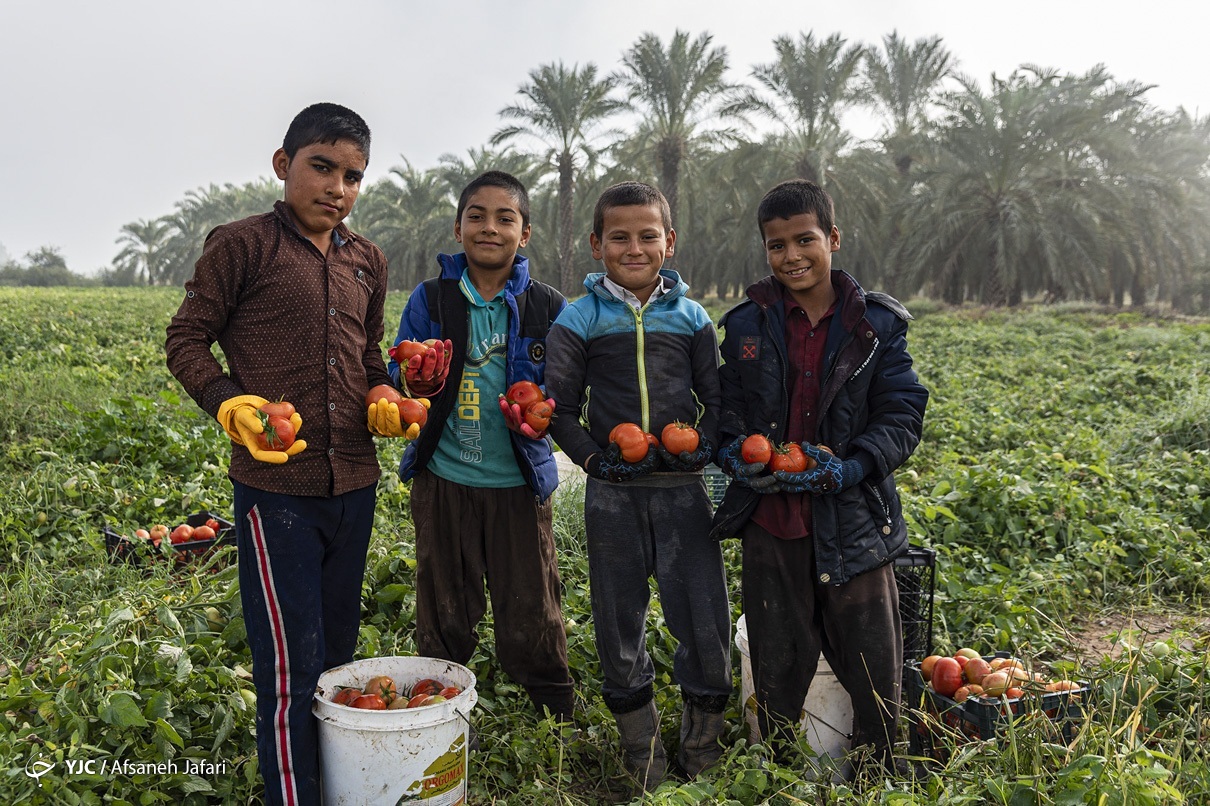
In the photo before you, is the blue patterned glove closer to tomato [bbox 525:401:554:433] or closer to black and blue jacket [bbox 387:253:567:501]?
tomato [bbox 525:401:554:433]

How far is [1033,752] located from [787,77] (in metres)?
23.4

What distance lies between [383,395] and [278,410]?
0.39m

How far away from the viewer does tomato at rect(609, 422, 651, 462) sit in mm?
2666

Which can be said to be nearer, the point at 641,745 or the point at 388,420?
the point at 388,420

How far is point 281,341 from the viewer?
8.36ft

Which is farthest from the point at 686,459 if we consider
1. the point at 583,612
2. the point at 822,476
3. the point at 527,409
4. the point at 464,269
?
the point at 583,612

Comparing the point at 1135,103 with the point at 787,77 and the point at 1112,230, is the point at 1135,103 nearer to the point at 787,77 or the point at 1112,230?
the point at 1112,230

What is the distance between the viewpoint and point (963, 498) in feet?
18.0

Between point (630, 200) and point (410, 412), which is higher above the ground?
point (630, 200)

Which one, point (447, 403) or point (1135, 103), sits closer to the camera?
point (447, 403)

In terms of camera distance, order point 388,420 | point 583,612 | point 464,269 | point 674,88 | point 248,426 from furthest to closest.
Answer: point 674,88 < point 583,612 < point 464,269 < point 388,420 < point 248,426

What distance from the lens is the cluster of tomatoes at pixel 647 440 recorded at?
2.67m

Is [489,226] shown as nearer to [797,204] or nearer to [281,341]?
[281,341]

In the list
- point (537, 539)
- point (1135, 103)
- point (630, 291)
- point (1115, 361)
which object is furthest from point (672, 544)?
point (1135, 103)
